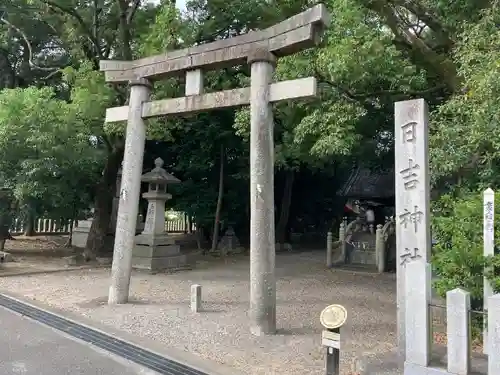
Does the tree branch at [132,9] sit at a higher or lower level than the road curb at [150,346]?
higher

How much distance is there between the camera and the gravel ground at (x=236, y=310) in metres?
6.00

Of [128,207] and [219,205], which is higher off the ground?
[219,205]

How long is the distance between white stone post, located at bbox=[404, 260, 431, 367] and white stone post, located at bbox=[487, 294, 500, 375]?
0.67 meters

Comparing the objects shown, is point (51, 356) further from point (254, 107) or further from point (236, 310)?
point (254, 107)

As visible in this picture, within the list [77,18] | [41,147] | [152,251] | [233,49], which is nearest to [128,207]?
[233,49]

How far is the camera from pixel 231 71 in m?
13.9

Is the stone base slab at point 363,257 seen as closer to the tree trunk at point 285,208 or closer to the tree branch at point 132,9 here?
the tree trunk at point 285,208

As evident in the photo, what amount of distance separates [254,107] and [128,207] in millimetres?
3184

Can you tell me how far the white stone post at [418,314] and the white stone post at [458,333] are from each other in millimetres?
277

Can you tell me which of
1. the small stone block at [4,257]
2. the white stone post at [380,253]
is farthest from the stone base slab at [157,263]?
the white stone post at [380,253]

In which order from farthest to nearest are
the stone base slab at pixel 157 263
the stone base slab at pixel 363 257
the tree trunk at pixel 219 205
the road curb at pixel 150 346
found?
the tree trunk at pixel 219 205, the stone base slab at pixel 363 257, the stone base slab at pixel 157 263, the road curb at pixel 150 346

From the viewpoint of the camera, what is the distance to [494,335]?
3.96 metres

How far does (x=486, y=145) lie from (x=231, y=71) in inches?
350

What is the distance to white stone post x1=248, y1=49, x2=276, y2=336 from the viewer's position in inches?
271
